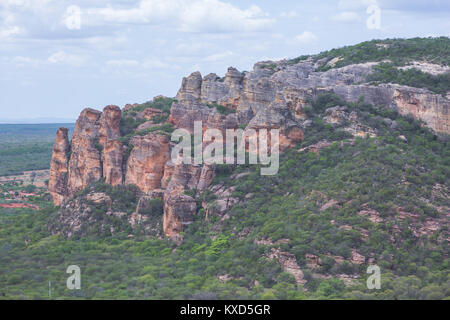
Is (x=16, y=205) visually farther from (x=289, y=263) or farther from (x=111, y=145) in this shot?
(x=289, y=263)

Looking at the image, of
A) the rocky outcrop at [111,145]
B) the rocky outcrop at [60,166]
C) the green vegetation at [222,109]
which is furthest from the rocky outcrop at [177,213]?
the rocky outcrop at [60,166]

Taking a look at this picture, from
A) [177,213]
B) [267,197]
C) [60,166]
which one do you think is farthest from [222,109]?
[60,166]

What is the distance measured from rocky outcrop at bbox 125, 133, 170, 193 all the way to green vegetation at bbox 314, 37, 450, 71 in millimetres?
19268

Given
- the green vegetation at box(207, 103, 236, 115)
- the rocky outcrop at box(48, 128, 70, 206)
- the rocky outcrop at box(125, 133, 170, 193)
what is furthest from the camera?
the rocky outcrop at box(48, 128, 70, 206)

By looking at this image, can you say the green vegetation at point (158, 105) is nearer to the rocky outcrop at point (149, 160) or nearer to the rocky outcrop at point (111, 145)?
the rocky outcrop at point (111, 145)

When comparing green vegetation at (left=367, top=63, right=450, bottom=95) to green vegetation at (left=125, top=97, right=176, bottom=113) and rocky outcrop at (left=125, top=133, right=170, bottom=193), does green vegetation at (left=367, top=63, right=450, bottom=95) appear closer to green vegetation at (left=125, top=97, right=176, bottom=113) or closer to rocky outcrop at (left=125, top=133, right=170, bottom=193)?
rocky outcrop at (left=125, top=133, right=170, bottom=193)

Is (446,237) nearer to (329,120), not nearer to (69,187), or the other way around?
(329,120)

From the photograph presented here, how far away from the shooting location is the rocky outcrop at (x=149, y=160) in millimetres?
51062

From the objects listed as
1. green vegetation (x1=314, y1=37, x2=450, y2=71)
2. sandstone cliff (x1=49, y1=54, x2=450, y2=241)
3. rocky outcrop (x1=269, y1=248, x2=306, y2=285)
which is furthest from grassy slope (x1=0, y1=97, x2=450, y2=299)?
green vegetation (x1=314, y1=37, x2=450, y2=71)

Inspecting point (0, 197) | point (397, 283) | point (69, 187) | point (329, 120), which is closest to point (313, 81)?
point (329, 120)

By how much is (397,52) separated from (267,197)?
22.8 meters

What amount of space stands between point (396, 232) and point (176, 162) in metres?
17.9

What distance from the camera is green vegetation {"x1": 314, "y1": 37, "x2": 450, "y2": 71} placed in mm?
58344

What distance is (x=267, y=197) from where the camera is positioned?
152 ft
